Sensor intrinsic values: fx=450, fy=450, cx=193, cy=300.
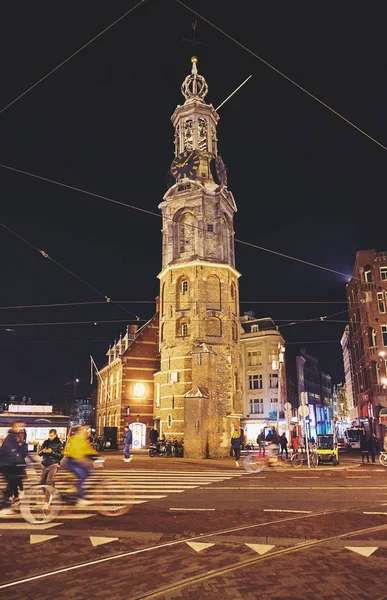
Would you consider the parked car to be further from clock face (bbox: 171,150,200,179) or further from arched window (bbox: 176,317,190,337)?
clock face (bbox: 171,150,200,179)

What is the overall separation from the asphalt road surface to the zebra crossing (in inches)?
4.4

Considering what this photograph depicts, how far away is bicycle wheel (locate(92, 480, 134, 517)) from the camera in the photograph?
32.0 feet

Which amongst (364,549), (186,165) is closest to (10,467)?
(364,549)

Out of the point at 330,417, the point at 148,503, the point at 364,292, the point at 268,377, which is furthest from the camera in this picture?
the point at 330,417

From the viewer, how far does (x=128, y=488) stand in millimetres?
13688

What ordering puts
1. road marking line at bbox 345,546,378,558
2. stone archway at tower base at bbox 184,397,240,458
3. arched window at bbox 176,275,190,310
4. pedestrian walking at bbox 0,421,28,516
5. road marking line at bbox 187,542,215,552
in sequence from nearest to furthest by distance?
road marking line at bbox 345,546,378,558
road marking line at bbox 187,542,215,552
pedestrian walking at bbox 0,421,28,516
stone archway at tower base at bbox 184,397,240,458
arched window at bbox 176,275,190,310

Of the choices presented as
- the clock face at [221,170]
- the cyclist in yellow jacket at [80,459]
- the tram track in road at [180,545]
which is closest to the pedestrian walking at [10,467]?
the cyclist in yellow jacket at [80,459]

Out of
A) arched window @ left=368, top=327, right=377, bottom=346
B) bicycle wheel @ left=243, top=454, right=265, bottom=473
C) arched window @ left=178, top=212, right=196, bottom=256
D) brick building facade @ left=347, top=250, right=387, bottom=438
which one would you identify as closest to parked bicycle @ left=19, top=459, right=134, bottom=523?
bicycle wheel @ left=243, top=454, right=265, bottom=473

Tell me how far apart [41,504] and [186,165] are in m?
35.6

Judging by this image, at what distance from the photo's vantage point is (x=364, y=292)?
1731 inches

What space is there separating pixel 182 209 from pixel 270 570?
116 ft

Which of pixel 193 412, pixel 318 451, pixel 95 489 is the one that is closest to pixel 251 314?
pixel 193 412

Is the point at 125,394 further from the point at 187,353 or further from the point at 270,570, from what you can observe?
the point at 270,570

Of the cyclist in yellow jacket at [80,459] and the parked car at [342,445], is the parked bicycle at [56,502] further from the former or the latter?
the parked car at [342,445]
